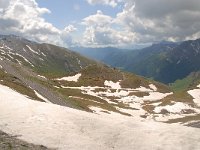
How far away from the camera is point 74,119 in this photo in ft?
116

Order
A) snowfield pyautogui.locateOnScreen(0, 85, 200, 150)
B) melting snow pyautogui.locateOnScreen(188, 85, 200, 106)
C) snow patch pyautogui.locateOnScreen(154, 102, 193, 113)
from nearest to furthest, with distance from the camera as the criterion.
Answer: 1. snowfield pyautogui.locateOnScreen(0, 85, 200, 150)
2. snow patch pyautogui.locateOnScreen(154, 102, 193, 113)
3. melting snow pyautogui.locateOnScreen(188, 85, 200, 106)

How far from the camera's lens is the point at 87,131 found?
32.2 meters

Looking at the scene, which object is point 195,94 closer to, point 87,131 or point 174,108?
point 174,108

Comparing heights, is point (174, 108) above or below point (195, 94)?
below

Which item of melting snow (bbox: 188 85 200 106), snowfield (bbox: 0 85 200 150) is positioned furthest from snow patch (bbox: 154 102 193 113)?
snowfield (bbox: 0 85 200 150)

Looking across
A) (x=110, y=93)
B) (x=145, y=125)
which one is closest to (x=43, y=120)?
(x=145, y=125)

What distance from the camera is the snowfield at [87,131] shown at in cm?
2833

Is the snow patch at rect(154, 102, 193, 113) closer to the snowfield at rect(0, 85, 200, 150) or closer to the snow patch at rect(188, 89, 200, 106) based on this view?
the snow patch at rect(188, 89, 200, 106)

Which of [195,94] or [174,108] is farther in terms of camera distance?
[195,94]

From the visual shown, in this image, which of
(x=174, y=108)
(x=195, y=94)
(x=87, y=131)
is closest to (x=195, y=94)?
(x=195, y=94)

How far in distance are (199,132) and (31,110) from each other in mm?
17311

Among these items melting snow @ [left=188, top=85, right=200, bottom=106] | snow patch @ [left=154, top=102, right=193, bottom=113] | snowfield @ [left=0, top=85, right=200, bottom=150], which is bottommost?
snowfield @ [left=0, top=85, right=200, bottom=150]

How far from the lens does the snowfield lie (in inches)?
1115

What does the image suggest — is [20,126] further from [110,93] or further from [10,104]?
[110,93]
